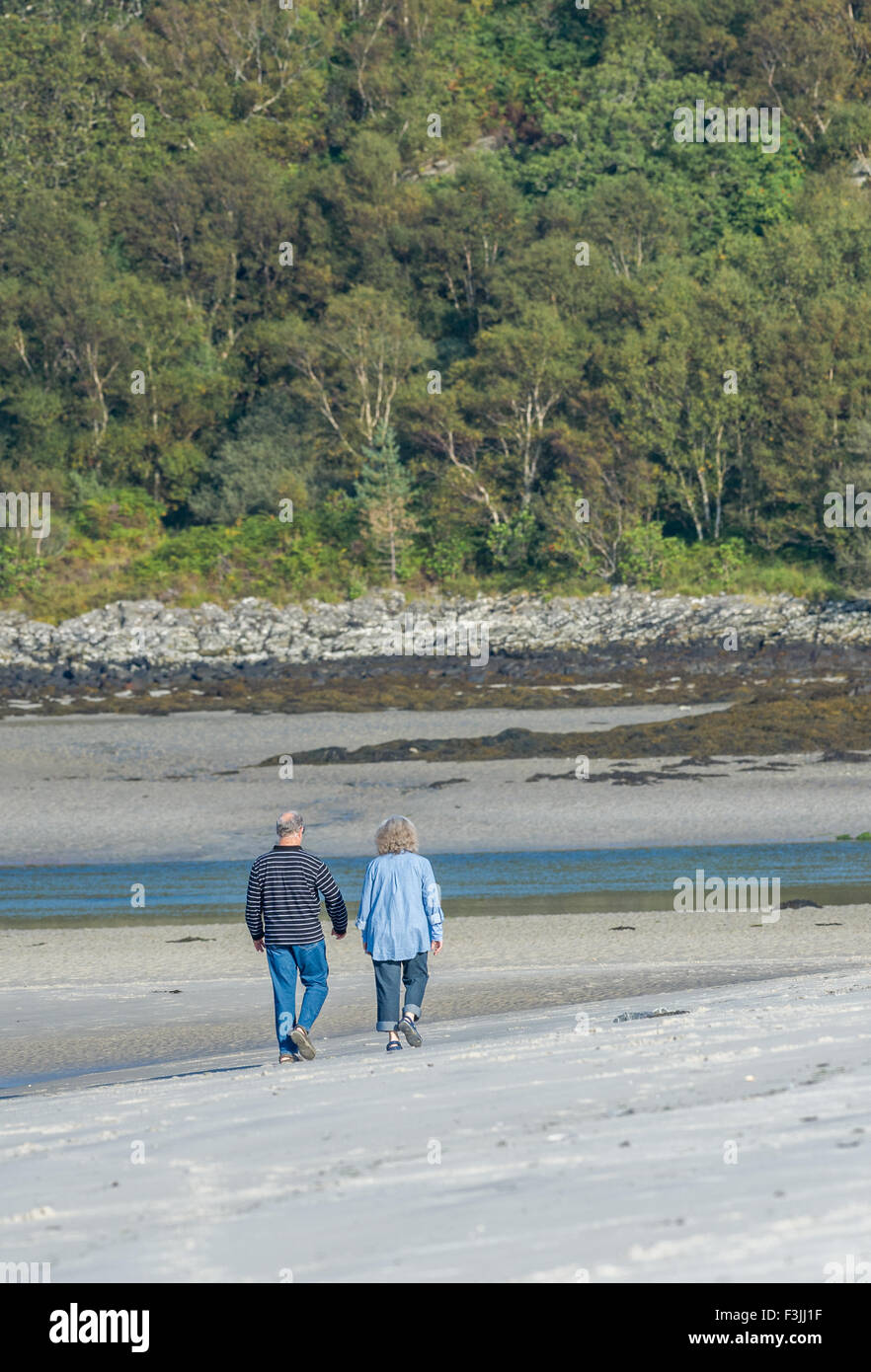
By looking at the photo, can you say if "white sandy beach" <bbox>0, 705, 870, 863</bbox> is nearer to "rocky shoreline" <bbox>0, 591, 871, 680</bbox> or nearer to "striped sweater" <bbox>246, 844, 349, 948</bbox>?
"striped sweater" <bbox>246, 844, 349, 948</bbox>

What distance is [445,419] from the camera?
55438 millimetres

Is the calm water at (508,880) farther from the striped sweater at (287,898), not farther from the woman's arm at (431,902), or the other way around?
the striped sweater at (287,898)

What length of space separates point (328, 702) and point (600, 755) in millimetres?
9919

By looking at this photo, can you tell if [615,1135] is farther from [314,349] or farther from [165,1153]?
[314,349]

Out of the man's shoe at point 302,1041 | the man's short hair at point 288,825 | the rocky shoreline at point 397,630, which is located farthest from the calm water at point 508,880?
the rocky shoreline at point 397,630

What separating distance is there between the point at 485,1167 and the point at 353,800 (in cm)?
1871

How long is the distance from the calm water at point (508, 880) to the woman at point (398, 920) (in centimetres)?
676

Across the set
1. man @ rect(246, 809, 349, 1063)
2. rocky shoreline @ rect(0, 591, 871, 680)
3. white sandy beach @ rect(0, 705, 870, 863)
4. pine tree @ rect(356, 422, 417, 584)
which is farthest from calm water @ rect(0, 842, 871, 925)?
pine tree @ rect(356, 422, 417, 584)

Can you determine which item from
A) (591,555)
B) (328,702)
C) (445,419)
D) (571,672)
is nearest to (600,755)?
(328,702)

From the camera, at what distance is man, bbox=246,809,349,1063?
8914 millimetres

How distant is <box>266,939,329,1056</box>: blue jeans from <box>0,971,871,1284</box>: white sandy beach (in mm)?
1174

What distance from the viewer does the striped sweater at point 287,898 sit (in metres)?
8.91

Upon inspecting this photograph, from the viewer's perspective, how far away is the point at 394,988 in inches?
357

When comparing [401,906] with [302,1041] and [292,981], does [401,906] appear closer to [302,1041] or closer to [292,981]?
Result: [292,981]
